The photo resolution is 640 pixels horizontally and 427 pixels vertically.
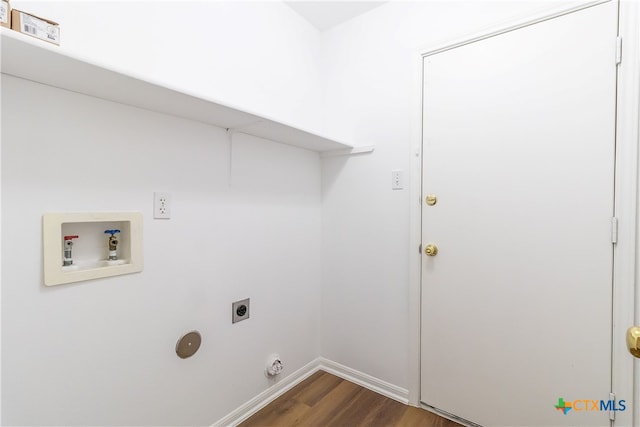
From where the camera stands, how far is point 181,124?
4.52 ft

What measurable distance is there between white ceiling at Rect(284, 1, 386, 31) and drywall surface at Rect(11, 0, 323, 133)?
0.06 meters

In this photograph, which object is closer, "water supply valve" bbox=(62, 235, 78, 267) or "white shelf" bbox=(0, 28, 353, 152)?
"white shelf" bbox=(0, 28, 353, 152)

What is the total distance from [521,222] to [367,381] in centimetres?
138

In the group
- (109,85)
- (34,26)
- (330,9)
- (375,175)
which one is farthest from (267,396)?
(330,9)

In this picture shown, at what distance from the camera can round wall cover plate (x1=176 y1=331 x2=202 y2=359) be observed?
1.38 m

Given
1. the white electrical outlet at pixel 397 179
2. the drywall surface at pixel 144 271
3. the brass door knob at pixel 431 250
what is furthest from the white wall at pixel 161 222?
the brass door knob at pixel 431 250

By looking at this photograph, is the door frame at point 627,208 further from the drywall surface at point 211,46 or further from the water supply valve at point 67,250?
the water supply valve at point 67,250

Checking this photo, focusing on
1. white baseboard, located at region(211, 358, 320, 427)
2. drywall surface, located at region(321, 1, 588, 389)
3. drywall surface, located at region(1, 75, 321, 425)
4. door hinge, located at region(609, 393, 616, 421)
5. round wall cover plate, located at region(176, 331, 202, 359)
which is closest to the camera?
drywall surface, located at region(1, 75, 321, 425)

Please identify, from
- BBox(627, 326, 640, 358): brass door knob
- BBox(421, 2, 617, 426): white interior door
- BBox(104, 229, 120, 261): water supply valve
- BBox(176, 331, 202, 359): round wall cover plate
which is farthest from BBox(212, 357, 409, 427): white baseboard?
BBox(627, 326, 640, 358): brass door knob

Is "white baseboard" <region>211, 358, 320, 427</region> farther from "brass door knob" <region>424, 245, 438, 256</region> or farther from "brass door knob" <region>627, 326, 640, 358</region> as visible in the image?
"brass door knob" <region>627, 326, 640, 358</region>

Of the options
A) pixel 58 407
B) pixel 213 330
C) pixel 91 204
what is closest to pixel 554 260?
pixel 213 330

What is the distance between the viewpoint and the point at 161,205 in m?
1.31

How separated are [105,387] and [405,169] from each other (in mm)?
1783

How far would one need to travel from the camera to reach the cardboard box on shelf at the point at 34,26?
0.82 meters
